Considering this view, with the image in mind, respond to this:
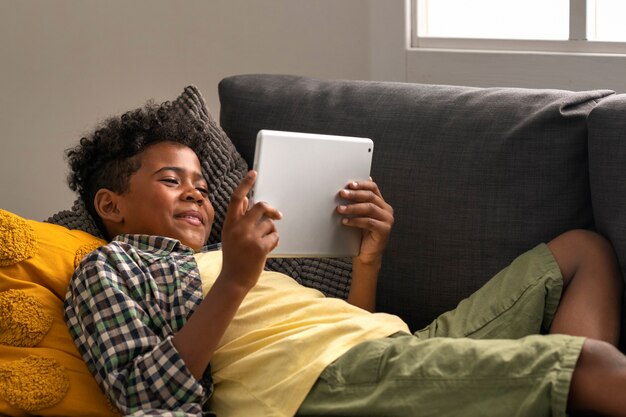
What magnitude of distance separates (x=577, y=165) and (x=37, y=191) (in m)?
1.91

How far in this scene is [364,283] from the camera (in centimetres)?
188

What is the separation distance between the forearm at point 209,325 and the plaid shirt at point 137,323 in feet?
0.06

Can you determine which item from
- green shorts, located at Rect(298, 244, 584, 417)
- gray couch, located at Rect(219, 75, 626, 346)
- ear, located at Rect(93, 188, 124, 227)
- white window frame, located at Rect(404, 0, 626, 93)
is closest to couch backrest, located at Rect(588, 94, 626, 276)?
gray couch, located at Rect(219, 75, 626, 346)

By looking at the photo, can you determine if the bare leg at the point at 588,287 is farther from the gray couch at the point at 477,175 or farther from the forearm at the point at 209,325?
the forearm at the point at 209,325

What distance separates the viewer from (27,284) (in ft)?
5.63

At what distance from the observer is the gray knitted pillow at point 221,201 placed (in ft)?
6.48

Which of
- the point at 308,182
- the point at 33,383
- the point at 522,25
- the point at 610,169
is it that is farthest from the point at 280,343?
the point at 522,25

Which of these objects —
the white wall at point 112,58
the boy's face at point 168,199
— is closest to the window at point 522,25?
the white wall at point 112,58

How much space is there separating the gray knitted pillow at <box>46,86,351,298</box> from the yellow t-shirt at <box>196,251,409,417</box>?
0.64 ft

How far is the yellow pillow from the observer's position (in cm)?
161

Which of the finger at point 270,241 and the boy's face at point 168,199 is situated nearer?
the finger at point 270,241

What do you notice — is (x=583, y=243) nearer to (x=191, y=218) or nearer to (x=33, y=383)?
(x=191, y=218)

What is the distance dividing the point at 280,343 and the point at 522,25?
127 centimetres

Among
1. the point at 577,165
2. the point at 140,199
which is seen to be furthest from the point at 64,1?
the point at 577,165
